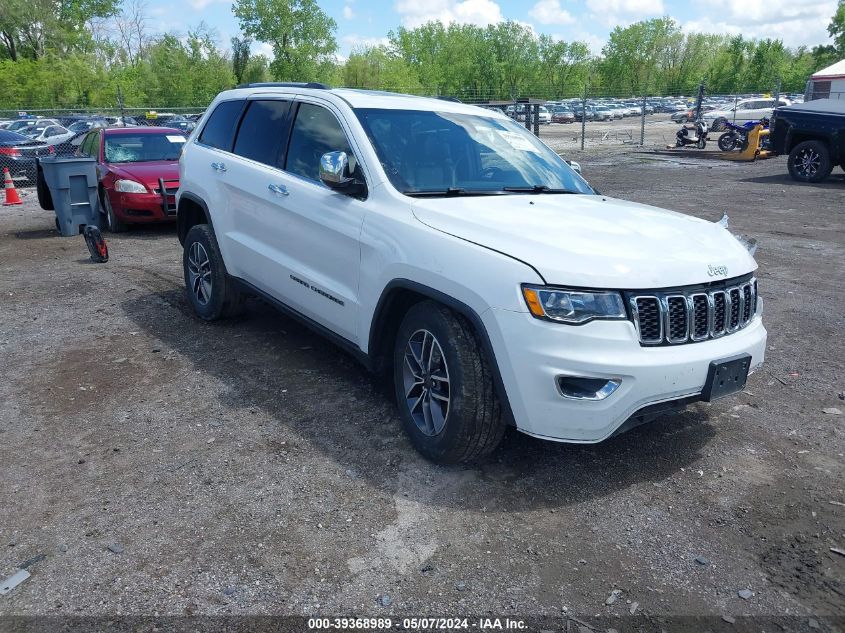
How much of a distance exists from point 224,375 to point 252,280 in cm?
73

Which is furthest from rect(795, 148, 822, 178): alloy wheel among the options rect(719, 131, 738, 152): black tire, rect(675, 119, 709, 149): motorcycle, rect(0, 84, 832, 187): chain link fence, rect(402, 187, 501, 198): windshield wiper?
rect(402, 187, 501, 198): windshield wiper

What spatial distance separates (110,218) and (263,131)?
6.94m

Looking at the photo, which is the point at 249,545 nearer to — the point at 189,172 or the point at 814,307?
the point at 189,172

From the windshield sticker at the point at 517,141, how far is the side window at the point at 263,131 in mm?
1491

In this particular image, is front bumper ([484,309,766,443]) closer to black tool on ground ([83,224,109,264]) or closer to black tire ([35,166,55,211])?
black tool on ground ([83,224,109,264])

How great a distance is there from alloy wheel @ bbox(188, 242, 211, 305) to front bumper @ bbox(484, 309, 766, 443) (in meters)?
3.44

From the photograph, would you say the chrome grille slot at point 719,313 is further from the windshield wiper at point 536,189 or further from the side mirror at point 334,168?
the side mirror at point 334,168

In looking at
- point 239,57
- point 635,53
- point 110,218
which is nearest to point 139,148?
point 110,218

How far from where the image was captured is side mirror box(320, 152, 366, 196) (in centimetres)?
402

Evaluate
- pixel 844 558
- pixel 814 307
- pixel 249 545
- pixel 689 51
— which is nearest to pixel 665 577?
pixel 844 558

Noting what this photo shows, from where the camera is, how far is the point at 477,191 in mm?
4223

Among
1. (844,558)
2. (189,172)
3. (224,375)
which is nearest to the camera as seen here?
(844,558)

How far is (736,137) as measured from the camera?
77.1ft

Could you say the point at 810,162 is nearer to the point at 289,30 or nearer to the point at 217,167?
the point at 217,167
